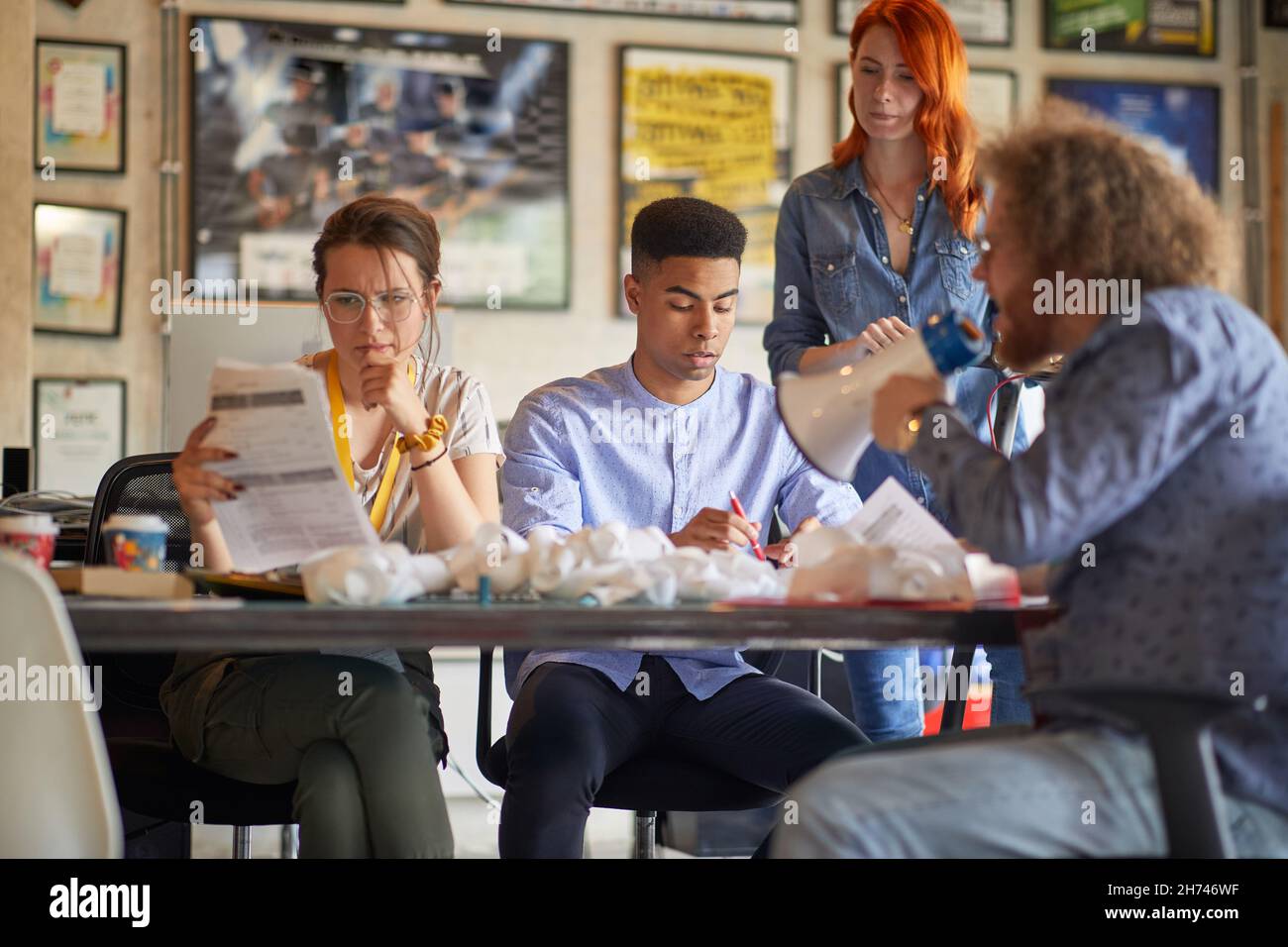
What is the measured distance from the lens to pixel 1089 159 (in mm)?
1527

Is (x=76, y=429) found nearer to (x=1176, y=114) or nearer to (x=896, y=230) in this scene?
(x=896, y=230)

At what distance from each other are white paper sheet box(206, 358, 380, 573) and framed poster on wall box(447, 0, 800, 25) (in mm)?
3349

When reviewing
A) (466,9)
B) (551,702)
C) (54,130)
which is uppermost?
(466,9)

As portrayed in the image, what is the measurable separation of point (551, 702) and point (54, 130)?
3.29 meters

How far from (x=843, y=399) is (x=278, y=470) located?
2.17 feet

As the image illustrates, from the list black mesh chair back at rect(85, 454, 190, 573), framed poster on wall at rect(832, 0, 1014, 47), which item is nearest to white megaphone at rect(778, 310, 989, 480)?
black mesh chair back at rect(85, 454, 190, 573)

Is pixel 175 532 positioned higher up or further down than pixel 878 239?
further down

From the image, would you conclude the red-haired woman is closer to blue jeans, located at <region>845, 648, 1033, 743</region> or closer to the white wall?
blue jeans, located at <region>845, 648, 1033, 743</region>

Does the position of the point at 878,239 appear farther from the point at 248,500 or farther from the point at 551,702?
the point at 248,500

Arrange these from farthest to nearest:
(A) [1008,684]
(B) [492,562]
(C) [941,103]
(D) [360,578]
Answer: (C) [941,103]
(A) [1008,684]
(B) [492,562]
(D) [360,578]

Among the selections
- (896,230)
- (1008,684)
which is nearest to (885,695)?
(1008,684)

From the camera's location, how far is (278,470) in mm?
1680
